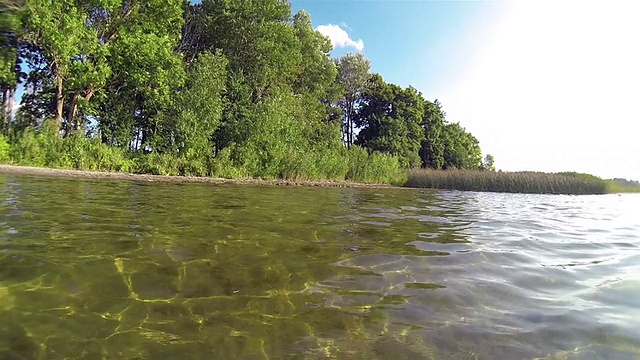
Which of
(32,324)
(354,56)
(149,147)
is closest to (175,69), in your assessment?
(149,147)

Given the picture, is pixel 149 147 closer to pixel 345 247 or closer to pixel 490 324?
pixel 345 247

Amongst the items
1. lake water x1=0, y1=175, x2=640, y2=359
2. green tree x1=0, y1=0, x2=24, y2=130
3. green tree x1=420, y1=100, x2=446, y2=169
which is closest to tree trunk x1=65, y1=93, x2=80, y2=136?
green tree x1=0, y1=0, x2=24, y2=130

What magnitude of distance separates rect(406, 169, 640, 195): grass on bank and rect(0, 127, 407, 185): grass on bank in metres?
2.35

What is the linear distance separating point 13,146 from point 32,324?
18990 millimetres

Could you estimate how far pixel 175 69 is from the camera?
23.2 m

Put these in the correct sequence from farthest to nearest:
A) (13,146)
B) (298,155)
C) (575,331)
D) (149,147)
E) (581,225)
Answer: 1. (298,155)
2. (149,147)
3. (13,146)
4. (581,225)
5. (575,331)

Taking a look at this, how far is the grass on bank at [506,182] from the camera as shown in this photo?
94.7 feet

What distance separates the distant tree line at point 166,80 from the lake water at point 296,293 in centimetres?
Result: 1715

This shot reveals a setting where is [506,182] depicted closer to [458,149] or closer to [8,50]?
[458,149]

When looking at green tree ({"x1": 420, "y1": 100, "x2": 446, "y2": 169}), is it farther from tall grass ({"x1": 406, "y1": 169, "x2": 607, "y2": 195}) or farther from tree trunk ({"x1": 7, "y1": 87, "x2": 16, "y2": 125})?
tree trunk ({"x1": 7, "y1": 87, "x2": 16, "y2": 125})

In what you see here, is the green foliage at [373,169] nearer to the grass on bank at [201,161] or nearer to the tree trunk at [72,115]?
the grass on bank at [201,161]

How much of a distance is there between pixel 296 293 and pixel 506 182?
96.4 ft

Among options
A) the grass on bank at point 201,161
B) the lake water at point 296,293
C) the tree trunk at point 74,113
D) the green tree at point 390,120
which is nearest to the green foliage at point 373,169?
the grass on bank at point 201,161

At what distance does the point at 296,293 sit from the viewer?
11.3 ft
